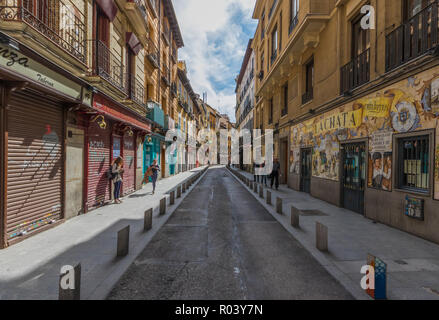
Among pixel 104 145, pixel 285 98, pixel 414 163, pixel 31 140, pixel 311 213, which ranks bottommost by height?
pixel 311 213

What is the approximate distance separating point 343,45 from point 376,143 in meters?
4.92

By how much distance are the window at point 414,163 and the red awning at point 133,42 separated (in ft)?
42.3

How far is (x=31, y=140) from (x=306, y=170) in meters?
12.6

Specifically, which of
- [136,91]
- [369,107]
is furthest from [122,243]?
[136,91]

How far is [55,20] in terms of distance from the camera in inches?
265

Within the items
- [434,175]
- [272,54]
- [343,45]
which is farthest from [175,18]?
[434,175]

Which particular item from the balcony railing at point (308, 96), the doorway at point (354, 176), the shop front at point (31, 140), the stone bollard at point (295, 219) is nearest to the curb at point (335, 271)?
the stone bollard at point (295, 219)

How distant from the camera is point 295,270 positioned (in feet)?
13.9

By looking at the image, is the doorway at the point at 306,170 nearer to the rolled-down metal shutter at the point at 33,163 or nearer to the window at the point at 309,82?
the window at the point at 309,82

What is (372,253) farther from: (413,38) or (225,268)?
(413,38)

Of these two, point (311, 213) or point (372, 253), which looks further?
point (311, 213)

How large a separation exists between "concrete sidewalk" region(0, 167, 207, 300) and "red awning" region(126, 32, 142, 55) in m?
9.47

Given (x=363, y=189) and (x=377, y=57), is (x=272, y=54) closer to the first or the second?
(x=377, y=57)

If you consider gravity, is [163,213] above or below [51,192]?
below
